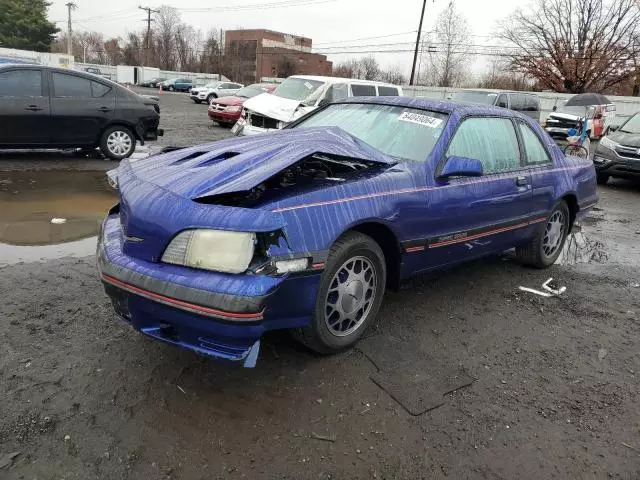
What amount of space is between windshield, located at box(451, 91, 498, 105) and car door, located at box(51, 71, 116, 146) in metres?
11.2

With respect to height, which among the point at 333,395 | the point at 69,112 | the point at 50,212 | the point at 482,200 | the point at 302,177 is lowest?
the point at 50,212

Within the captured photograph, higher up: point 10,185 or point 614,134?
point 614,134

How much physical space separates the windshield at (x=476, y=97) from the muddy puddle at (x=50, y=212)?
12.4m

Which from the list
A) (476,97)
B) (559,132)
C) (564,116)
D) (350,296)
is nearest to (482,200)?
(350,296)

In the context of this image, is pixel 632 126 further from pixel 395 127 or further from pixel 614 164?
pixel 395 127

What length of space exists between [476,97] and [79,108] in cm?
1269

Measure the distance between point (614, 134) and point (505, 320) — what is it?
9353 millimetres

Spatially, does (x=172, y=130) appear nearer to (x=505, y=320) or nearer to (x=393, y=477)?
(x=505, y=320)

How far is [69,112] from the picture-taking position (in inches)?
342

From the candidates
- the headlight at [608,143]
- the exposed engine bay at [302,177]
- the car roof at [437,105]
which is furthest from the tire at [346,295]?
the headlight at [608,143]

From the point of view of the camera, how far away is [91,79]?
9016 mm

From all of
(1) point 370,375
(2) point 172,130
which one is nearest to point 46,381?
(1) point 370,375

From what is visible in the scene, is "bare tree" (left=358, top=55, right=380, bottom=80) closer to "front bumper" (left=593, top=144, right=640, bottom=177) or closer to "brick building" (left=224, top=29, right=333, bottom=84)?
"brick building" (left=224, top=29, right=333, bottom=84)

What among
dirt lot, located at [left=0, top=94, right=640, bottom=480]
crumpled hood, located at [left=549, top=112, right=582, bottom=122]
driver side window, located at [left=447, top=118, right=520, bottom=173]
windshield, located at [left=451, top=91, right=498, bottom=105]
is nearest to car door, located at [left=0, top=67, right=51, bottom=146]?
dirt lot, located at [left=0, top=94, right=640, bottom=480]
